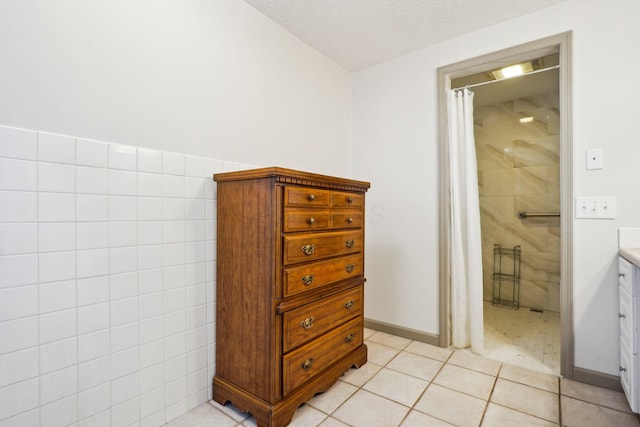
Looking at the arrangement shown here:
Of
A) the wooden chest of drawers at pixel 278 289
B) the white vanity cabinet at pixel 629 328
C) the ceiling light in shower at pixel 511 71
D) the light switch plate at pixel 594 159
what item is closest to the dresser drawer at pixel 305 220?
the wooden chest of drawers at pixel 278 289

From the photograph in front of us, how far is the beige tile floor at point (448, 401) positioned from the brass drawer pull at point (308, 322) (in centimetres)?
44

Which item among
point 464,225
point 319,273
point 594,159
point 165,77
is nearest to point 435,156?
point 464,225

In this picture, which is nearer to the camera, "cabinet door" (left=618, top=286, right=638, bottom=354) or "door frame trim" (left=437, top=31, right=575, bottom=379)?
"cabinet door" (left=618, top=286, right=638, bottom=354)

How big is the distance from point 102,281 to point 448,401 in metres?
1.82

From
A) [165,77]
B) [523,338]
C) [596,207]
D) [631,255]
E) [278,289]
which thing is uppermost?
[165,77]

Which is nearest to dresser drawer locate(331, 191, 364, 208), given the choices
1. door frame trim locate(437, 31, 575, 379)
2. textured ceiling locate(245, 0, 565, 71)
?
door frame trim locate(437, 31, 575, 379)

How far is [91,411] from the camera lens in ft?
4.15

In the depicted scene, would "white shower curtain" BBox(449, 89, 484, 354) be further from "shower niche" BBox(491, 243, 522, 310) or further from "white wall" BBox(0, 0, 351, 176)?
"shower niche" BBox(491, 243, 522, 310)

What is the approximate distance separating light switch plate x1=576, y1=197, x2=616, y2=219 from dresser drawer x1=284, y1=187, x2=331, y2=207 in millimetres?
1537

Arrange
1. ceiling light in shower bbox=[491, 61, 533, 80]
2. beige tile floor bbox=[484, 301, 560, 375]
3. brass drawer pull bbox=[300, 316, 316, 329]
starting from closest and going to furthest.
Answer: brass drawer pull bbox=[300, 316, 316, 329] → beige tile floor bbox=[484, 301, 560, 375] → ceiling light in shower bbox=[491, 61, 533, 80]

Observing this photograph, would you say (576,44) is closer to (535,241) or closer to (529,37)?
(529,37)

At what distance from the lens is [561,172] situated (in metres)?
1.93

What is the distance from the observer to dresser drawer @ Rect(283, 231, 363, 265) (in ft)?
4.84

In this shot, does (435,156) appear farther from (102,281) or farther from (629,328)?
(102,281)
